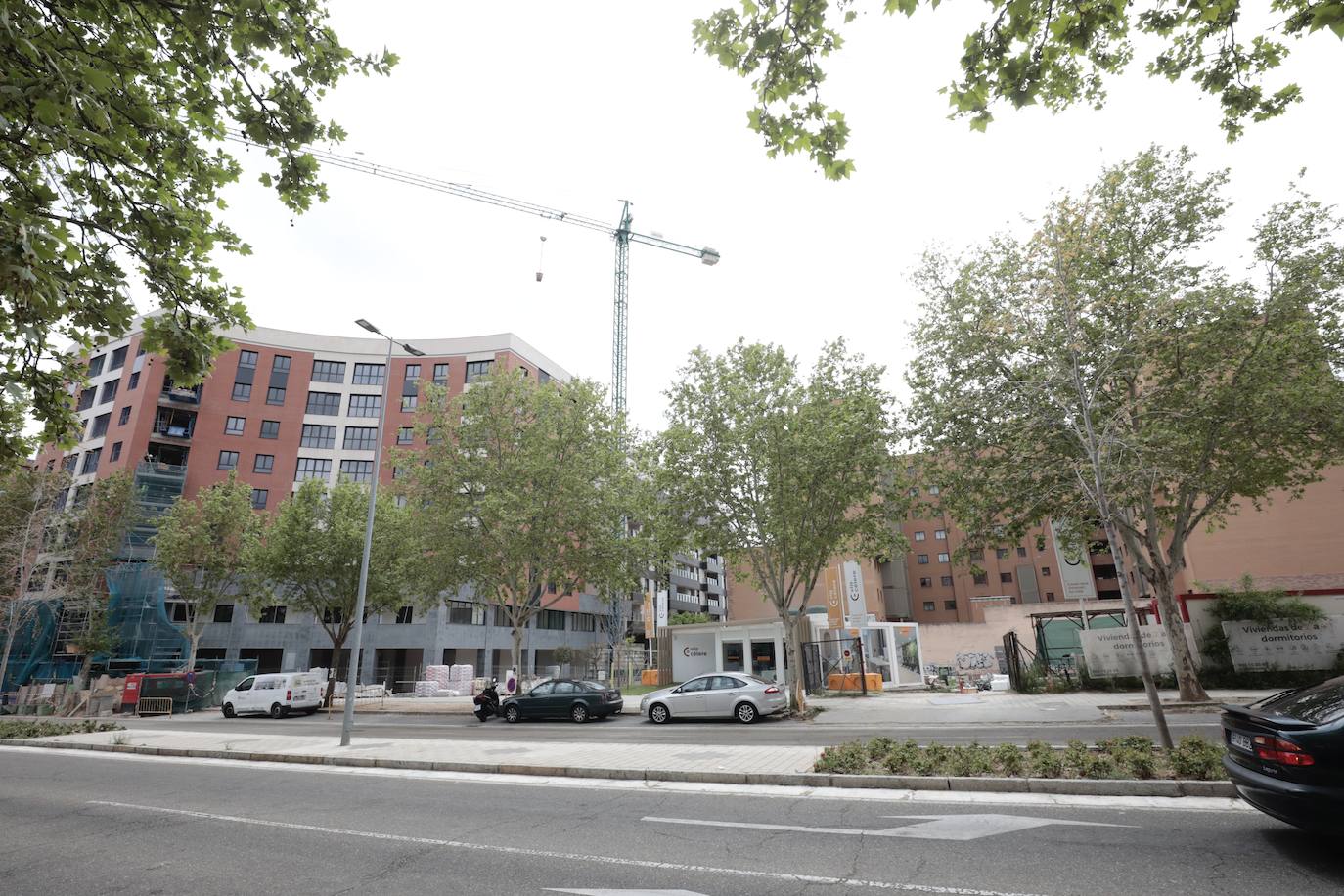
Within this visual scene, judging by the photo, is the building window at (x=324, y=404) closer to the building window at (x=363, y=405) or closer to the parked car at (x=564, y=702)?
the building window at (x=363, y=405)

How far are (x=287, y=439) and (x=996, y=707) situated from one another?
2060 inches

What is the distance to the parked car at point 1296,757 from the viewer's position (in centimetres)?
482

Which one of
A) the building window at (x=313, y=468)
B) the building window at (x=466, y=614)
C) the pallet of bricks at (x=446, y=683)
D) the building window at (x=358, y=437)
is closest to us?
the pallet of bricks at (x=446, y=683)

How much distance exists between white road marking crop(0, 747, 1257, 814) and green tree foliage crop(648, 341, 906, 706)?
11612mm

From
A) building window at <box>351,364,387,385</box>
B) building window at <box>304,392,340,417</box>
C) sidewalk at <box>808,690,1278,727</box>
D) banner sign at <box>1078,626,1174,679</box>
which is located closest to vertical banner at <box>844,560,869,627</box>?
sidewalk at <box>808,690,1278,727</box>

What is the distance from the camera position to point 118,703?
94.6ft

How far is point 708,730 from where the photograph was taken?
17.1m

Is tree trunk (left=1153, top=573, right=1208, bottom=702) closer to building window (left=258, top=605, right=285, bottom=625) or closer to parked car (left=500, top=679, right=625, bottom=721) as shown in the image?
parked car (left=500, top=679, right=625, bottom=721)

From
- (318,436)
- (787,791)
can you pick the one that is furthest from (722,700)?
(318,436)

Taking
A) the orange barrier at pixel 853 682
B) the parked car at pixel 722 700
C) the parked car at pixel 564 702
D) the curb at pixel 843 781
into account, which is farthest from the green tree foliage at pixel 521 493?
the curb at pixel 843 781

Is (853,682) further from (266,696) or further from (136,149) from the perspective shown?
(136,149)

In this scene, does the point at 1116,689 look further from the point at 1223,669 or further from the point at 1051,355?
the point at 1051,355

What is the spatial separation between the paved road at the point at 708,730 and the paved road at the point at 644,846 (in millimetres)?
5795

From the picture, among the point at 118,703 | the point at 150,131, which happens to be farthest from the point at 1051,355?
the point at 118,703
